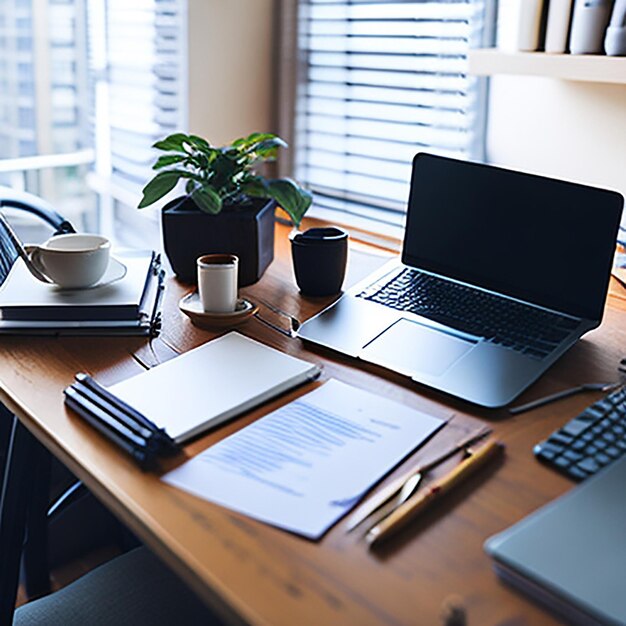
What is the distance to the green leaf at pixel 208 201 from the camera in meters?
1.45

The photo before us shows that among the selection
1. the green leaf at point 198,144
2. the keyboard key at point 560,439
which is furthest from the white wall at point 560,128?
the keyboard key at point 560,439

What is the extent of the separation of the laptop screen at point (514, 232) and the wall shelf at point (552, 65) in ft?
0.95

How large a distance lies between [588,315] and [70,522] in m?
1.21

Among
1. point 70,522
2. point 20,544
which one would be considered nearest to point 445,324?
point 20,544

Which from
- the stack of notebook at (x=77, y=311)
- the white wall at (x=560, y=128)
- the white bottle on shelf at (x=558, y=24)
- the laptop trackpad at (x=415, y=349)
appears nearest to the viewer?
the laptop trackpad at (x=415, y=349)

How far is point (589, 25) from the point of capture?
1463 millimetres

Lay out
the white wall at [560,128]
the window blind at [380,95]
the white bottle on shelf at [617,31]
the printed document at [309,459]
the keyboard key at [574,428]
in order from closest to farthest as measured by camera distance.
A: 1. the printed document at [309,459]
2. the keyboard key at [574,428]
3. the white bottle on shelf at [617,31]
4. the white wall at [560,128]
5. the window blind at [380,95]

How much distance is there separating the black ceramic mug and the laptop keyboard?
71 mm

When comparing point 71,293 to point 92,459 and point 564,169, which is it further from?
point 564,169

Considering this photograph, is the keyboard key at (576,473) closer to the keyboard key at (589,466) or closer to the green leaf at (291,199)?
the keyboard key at (589,466)

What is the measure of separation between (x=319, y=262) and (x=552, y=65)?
1.83ft

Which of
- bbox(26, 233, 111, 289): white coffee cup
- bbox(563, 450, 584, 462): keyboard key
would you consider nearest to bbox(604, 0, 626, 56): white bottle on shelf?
bbox(563, 450, 584, 462): keyboard key

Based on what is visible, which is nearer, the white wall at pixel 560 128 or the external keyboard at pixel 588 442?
the external keyboard at pixel 588 442

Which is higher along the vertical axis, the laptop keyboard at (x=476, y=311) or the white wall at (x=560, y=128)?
the white wall at (x=560, y=128)
